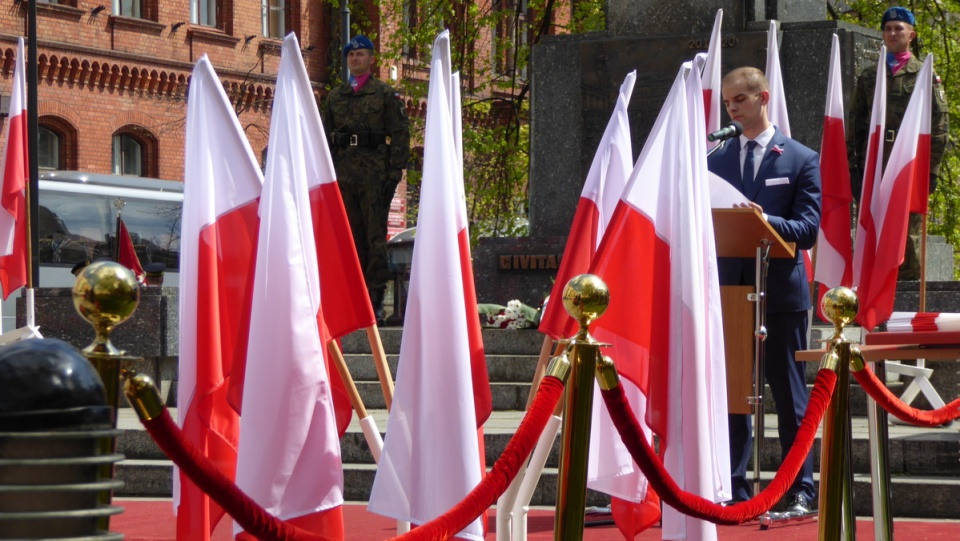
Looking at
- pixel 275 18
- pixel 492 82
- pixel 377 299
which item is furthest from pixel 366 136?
pixel 275 18

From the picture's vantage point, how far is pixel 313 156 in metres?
5.72

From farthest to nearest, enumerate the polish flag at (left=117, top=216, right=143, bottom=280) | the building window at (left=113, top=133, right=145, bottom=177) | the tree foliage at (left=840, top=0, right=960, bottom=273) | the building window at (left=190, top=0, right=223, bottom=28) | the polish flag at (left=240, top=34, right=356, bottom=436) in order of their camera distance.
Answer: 1. the building window at (left=190, top=0, right=223, bottom=28)
2. the building window at (left=113, top=133, right=145, bottom=177)
3. the polish flag at (left=117, top=216, right=143, bottom=280)
4. the tree foliage at (left=840, top=0, right=960, bottom=273)
5. the polish flag at (left=240, top=34, right=356, bottom=436)

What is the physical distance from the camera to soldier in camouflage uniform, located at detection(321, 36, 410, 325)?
12039 mm

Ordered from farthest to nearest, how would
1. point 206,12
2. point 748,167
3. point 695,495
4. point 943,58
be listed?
1. point 206,12
2. point 943,58
3. point 748,167
4. point 695,495

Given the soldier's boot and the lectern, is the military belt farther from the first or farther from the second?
the lectern

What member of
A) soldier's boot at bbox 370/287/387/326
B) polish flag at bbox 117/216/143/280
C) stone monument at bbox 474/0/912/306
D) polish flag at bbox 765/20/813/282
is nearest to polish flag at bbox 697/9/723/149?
polish flag at bbox 765/20/813/282

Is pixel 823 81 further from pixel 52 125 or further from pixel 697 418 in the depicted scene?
pixel 52 125

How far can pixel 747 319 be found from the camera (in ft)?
22.8

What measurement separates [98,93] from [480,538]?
100 feet

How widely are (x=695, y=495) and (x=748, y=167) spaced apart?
2997 mm

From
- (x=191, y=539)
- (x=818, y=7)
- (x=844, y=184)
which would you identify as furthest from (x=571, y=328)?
(x=818, y=7)

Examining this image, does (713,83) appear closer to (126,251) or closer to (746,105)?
(746,105)

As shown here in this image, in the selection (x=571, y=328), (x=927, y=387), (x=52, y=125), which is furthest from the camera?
(x=52, y=125)

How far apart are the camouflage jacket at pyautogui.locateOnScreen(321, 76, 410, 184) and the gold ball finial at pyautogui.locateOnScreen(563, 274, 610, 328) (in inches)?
314
